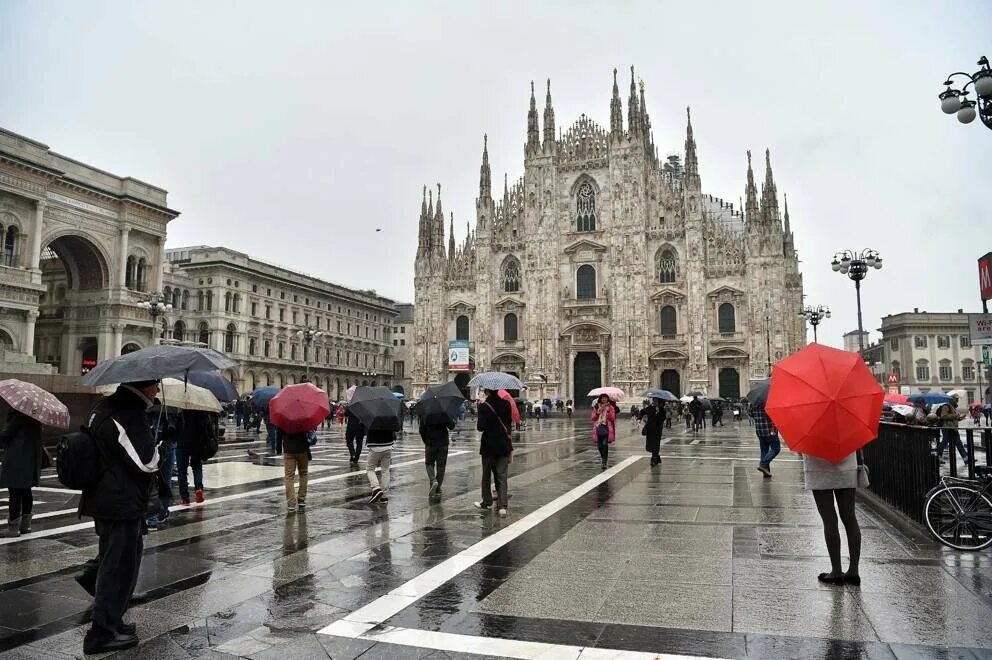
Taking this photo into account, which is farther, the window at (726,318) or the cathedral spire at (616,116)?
the cathedral spire at (616,116)

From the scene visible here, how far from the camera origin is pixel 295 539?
691cm

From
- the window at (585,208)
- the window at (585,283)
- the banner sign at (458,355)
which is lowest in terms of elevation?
the banner sign at (458,355)

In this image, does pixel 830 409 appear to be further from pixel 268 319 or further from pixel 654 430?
pixel 268 319

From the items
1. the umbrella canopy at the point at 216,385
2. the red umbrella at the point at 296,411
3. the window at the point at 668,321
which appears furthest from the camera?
the window at the point at 668,321

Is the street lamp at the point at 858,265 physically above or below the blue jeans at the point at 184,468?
above

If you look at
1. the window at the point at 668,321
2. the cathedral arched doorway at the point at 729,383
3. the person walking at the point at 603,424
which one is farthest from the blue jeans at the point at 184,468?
→ the cathedral arched doorway at the point at 729,383

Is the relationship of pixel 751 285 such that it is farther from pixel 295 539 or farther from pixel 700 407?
pixel 295 539

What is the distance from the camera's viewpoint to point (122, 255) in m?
39.4

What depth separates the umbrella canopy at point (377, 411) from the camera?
344 inches

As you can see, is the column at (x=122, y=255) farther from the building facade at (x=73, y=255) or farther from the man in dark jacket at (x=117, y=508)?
the man in dark jacket at (x=117, y=508)

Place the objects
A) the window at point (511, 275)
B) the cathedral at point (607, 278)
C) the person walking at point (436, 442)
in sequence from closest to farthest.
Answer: the person walking at point (436, 442)
the cathedral at point (607, 278)
the window at point (511, 275)

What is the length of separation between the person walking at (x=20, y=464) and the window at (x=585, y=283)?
140 ft

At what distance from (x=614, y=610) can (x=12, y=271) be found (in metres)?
38.8

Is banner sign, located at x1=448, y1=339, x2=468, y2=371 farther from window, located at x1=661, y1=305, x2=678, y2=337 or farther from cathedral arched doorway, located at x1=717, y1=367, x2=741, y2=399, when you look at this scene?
cathedral arched doorway, located at x1=717, y1=367, x2=741, y2=399
